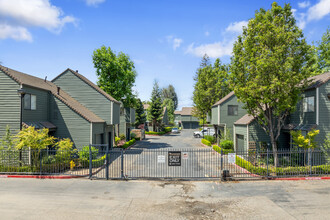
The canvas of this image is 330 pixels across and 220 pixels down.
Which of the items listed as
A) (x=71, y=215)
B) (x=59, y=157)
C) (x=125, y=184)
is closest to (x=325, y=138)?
(x=125, y=184)

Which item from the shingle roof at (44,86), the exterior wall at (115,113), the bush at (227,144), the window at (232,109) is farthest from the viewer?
the window at (232,109)

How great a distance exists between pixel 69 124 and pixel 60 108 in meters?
1.86

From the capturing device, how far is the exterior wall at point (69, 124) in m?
20.7

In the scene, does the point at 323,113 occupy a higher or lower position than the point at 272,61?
lower

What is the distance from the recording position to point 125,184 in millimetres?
13586

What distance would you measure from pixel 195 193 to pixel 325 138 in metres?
13.0

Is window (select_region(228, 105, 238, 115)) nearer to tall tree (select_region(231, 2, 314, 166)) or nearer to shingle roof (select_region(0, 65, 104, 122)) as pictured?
tall tree (select_region(231, 2, 314, 166))

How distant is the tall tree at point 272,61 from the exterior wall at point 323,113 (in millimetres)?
2402

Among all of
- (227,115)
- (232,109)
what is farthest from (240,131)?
(232,109)

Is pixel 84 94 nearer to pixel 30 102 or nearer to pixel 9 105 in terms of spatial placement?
pixel 30 102

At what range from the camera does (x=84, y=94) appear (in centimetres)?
2527

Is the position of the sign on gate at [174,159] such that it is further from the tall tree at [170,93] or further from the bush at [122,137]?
the tall tree at [170,93]

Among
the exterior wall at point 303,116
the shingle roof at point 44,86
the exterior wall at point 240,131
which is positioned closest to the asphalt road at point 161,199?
the exterior wall at point 303,116

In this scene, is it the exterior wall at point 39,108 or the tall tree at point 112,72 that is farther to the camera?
the tall tree at point 112,72
